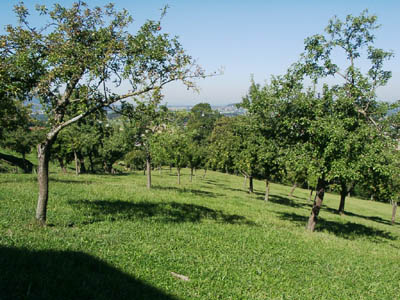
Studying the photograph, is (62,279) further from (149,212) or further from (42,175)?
(149,212)

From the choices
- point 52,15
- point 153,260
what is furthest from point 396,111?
point 52,15

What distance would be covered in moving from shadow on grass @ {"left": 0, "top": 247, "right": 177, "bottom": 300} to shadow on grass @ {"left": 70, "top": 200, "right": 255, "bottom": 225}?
13.9ft

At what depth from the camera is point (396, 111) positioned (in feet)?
52.1

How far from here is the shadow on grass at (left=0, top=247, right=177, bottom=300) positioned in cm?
577

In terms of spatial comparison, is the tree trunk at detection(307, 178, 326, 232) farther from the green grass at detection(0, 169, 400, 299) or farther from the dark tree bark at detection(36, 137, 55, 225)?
the dark tree bark at detection(36, 137, 55, 225)

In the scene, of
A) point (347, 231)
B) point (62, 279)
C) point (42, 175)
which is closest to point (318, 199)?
point (347, 231)

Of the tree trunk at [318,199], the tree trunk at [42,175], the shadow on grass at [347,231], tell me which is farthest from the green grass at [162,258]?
the shadow on grass at [347,231]

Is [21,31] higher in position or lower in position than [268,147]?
higher

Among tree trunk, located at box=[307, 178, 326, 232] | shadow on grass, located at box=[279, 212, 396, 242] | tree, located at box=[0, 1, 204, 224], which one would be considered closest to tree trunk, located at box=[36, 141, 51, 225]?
tree, located at box=[0, 1, 204, 224]

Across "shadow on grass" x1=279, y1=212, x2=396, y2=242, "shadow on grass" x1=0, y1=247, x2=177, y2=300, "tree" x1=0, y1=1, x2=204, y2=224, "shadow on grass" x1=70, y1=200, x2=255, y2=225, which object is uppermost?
"tree" x1=0, y1=1, x2=204, y2=224

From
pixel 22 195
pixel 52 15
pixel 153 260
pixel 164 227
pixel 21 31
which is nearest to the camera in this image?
pixel 153 260

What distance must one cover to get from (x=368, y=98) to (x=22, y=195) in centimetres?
1905

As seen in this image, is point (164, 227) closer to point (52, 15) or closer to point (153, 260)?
point (153, 260)

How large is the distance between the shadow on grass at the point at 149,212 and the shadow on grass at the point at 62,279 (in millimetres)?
4252
